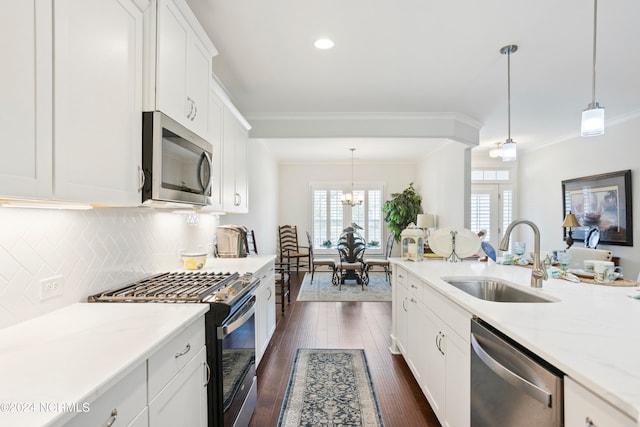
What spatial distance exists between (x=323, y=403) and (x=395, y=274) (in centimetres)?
Result: 138

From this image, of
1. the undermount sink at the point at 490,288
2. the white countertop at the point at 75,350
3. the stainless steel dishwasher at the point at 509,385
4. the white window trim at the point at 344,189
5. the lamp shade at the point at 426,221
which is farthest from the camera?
the white window trim at the point at 344,189

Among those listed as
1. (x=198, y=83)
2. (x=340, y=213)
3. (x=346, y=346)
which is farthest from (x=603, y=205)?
(x=198, y=83)

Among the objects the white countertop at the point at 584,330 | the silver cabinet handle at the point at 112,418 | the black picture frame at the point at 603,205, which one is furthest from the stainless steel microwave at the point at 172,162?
the black picture frame at the point at 603,205

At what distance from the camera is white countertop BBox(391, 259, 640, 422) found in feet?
2.68

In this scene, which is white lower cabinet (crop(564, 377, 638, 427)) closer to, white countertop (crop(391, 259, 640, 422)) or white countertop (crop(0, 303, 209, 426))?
white countertop (crop(391, 259, 640, 422))

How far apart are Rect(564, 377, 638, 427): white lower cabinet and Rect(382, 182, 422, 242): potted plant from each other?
20.6ft

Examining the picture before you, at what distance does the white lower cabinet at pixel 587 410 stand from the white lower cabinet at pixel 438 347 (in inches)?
24.5

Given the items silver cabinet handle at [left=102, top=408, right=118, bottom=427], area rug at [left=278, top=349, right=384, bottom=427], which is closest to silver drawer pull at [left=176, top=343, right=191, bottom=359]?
silver cabinet handle at [left=102, top=408, right=118, bottom=427]

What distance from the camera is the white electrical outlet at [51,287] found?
4.40 feet

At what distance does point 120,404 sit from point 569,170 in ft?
22.3

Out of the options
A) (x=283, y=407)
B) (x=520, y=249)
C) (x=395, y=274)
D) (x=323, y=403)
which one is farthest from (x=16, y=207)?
(x=520, y=249)

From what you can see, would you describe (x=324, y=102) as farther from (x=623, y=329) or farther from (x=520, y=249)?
(x=623, y=329)

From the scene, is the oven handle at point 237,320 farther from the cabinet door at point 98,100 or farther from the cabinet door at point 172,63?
the cabinet door at point 172,63

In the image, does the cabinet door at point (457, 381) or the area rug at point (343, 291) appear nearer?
the cabinet door at point (457, 381)
